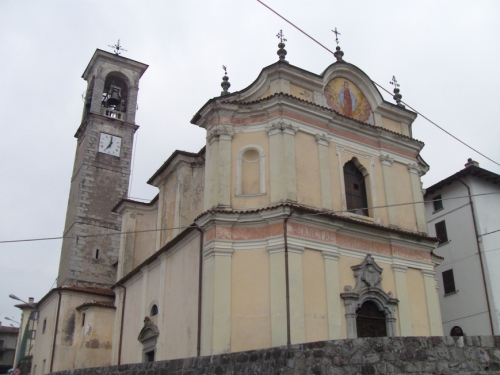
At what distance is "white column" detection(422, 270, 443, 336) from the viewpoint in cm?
1752

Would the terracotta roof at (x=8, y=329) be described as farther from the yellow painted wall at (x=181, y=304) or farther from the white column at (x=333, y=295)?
the white column at (x=333, y=295)

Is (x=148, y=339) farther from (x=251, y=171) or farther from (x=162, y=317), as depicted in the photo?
(x=251, y=171)

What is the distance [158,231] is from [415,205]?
33.2 feet

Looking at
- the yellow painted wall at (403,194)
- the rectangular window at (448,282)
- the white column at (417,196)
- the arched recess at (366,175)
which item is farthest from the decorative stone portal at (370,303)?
the rectangular window at (448,282)

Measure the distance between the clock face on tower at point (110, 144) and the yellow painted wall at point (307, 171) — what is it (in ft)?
62.7

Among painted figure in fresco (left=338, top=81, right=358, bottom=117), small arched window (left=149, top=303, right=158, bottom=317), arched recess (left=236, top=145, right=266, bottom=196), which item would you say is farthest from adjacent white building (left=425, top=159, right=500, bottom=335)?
small arched window (left=149, top=303, right=158, bottom=317)

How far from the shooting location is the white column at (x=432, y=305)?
17.5m

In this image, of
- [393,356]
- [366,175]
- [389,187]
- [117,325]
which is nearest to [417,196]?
[389,187]

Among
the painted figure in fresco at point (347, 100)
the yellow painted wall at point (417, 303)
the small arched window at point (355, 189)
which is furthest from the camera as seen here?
the painted figure in fresco at point (347, 100)

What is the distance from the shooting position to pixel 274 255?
15.5 metres

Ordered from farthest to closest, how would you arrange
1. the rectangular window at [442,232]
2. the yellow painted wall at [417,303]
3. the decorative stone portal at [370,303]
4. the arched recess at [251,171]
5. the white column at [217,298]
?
the rectangular window at [442,232], the yellow painted wall at [417,303], the arched recess at [251,171], the decorative stone portal at [370,303], the white column at [217,298]

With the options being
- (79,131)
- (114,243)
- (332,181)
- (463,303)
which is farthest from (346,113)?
(79,131)

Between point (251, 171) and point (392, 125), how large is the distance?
6.63 metres

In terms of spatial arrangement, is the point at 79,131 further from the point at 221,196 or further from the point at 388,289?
the point at 388,289
